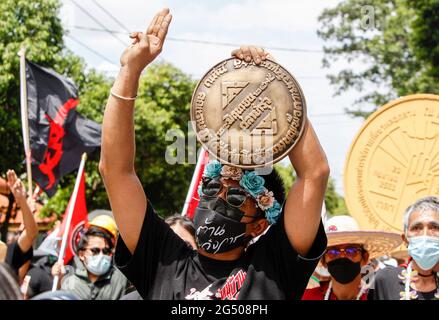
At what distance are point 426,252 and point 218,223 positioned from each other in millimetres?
2025

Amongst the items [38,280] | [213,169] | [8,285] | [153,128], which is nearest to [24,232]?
[38,280]

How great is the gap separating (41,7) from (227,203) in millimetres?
16564

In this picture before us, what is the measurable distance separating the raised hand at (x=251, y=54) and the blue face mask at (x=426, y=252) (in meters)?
2.18

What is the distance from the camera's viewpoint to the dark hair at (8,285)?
159cm

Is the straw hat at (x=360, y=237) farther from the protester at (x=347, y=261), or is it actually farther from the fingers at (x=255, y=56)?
the fingers at (x=255, y=56)

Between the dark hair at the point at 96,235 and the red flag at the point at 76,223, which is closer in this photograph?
the dark hair at the point at 96,235

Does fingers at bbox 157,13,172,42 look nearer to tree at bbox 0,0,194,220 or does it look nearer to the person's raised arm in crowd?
the person's raised arm in crowd

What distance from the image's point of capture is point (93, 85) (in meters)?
23.8

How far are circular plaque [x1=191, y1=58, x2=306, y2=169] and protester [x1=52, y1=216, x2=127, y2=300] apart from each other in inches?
142

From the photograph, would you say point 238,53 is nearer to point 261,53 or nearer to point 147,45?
point 261,53

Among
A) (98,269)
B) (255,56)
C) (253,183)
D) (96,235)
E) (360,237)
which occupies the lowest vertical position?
(98,269)

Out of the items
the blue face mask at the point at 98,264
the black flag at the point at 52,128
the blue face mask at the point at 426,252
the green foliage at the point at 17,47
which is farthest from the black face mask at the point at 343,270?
the green foliage at the point at 17,47

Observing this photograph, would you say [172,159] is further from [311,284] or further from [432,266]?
[311,284]

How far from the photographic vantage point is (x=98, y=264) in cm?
611
